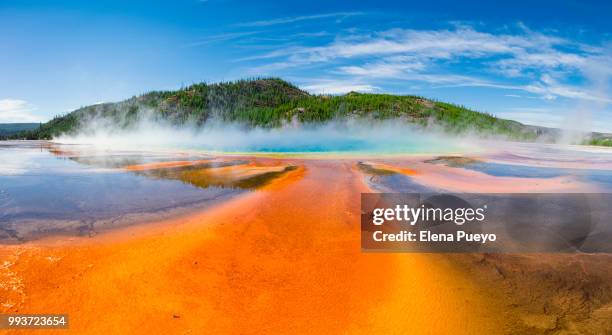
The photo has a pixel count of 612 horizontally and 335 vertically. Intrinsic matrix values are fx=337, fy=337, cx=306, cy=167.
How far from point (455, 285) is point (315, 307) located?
1.94 m

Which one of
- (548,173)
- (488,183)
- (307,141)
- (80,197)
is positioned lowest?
(80,197)

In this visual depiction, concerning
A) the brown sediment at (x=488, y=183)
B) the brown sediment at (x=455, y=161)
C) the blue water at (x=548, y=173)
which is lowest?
the brown sediment at (x=488, y=183)

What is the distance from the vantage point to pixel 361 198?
867 centimetres

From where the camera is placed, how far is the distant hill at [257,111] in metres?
84.8

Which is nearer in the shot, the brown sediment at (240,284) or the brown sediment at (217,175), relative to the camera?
the brown sediment at (240,284)

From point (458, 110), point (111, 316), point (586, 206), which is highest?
point (458, 110)

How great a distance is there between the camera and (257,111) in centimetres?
9119

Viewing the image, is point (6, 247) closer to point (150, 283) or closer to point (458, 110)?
point (150, 283)

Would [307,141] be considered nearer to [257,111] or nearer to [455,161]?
[455,161]

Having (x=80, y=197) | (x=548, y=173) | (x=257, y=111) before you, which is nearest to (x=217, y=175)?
(x=80, y=197)

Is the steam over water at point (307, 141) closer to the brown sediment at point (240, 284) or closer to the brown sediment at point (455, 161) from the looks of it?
the brown sediment at point (455, 161)

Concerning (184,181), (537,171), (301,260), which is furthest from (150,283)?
(537,171)

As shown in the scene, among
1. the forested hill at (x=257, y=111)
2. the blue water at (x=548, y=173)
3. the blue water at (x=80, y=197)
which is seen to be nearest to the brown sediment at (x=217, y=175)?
the blue water at (x=80, y=197)

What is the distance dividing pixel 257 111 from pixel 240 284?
8923 cm
